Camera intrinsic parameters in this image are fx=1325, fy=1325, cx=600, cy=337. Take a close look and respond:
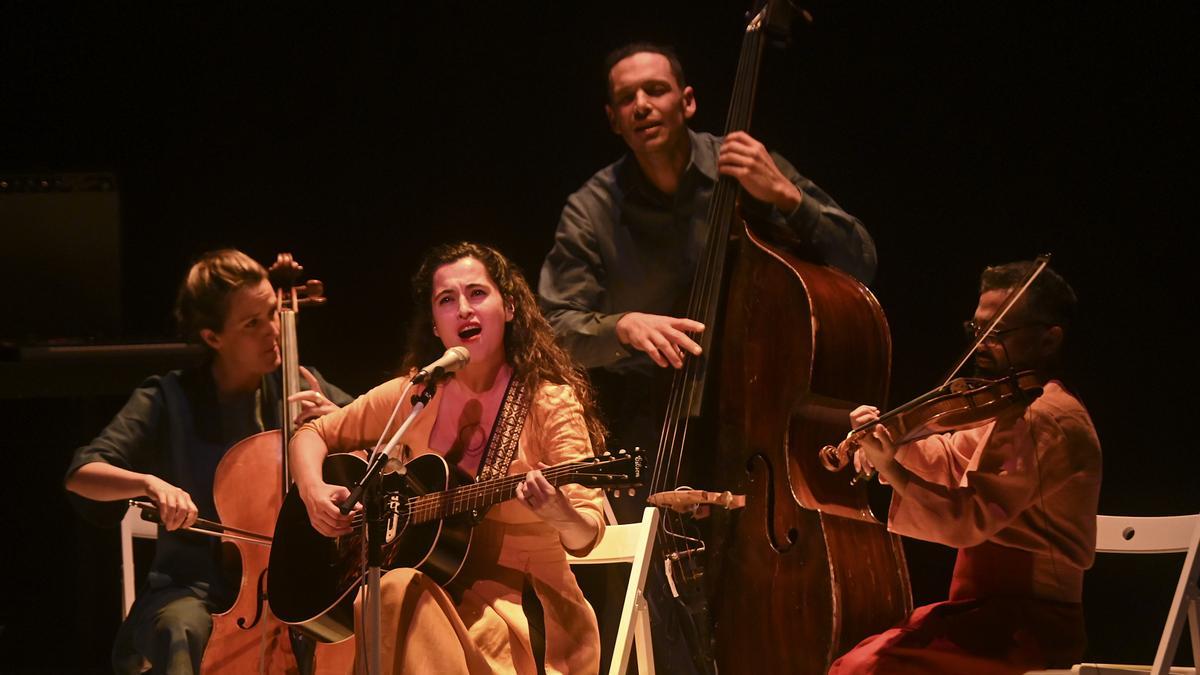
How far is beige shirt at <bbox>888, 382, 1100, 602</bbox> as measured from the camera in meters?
2.61

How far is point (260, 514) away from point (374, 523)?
0.82 meters

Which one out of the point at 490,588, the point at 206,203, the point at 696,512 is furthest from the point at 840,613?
the point at 206,203

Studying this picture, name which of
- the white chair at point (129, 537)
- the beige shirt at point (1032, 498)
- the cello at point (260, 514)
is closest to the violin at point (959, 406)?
the beige shirt at point (1032, 498)

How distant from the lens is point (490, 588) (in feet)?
9.77

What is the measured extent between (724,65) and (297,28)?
1.55 metres

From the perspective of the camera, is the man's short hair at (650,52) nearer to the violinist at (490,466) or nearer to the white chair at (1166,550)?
the violinist at (490,466)

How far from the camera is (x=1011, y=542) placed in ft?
8.78

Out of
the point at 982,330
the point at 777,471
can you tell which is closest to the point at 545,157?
the point at 777,471

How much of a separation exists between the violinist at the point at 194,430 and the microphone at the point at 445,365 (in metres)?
0.73

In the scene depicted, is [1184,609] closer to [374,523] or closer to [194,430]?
[374,523]

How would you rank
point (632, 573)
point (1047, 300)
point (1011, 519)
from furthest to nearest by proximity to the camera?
point (632, 573), point (1047, 300), point (1011, 519)

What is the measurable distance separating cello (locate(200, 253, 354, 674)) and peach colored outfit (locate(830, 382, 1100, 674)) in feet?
4.52

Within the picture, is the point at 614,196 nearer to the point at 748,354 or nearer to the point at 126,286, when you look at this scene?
the point at 748,354

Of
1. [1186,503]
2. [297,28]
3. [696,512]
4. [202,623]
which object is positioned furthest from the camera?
[297,28]
